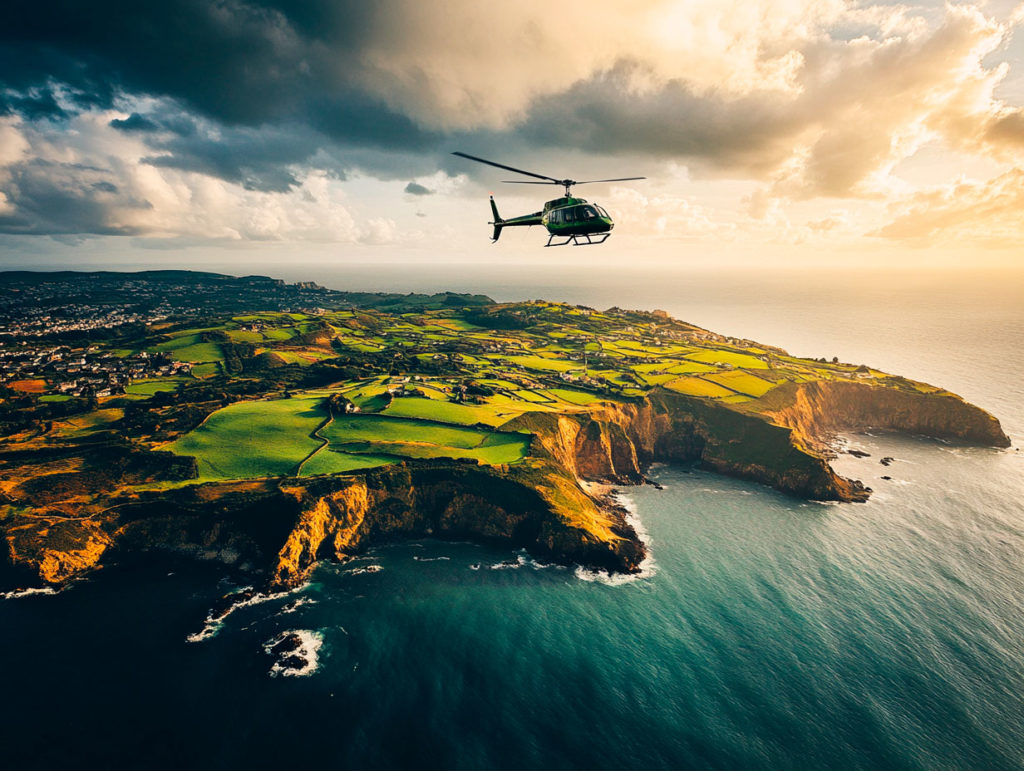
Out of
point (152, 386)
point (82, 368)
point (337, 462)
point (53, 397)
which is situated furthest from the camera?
point (82, 368)

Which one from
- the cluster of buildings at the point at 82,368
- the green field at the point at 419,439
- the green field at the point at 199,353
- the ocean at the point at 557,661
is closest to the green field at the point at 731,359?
the ocean at the point at 557,661

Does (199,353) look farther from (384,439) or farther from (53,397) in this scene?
(384,439)

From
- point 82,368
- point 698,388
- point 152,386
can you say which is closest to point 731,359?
point 698,388

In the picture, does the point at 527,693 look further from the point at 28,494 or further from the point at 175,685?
the point at 28,494

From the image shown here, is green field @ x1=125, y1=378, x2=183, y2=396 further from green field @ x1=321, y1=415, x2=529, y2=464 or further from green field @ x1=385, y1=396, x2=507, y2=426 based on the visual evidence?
green field @ x1=385, y1=396, x2=507, y2=426

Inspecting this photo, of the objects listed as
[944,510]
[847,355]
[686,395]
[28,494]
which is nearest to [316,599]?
[28,494]
